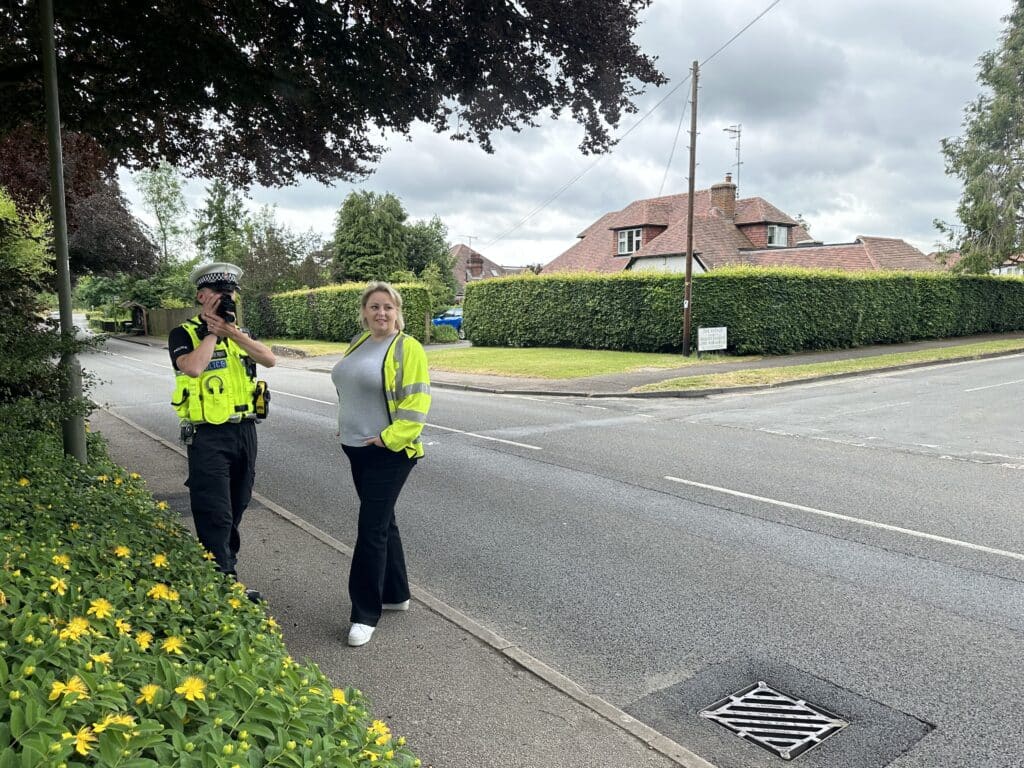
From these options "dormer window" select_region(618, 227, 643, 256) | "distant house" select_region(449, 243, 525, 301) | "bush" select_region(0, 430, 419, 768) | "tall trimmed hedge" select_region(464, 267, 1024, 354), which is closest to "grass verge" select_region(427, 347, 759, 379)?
"tall trimmed hedge" select_region(464, 267, 1024, 354)

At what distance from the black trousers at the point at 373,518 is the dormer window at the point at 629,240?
39897 millimetres

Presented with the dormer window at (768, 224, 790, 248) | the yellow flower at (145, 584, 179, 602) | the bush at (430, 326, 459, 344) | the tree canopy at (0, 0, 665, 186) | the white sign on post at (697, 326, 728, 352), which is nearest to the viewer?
the yellow flower at (145, 584, 179, 602)

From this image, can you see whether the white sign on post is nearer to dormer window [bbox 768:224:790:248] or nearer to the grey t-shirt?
the grey t-shirt

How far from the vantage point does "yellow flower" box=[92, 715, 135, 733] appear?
65.6 inches

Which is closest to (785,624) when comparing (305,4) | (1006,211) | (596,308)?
(305,4)

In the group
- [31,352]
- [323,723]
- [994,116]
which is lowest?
[323,723]

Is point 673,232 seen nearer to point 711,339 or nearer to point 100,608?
point 711,339

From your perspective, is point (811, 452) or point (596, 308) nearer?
point (811, 452)

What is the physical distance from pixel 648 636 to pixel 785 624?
82 centimetres

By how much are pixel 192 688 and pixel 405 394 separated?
208 cm

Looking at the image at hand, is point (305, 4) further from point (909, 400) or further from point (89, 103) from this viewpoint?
point (909, 400)

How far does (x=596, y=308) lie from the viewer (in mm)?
25438

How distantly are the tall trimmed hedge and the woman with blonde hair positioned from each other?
19.6 m

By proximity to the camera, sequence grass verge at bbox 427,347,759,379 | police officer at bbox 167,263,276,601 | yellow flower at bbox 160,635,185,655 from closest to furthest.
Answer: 1. yellow flower at bbox 160,635,185,655
2. police officer at bbox 167,263,276,601
3. grass verge at bbox 427,347,759,379
